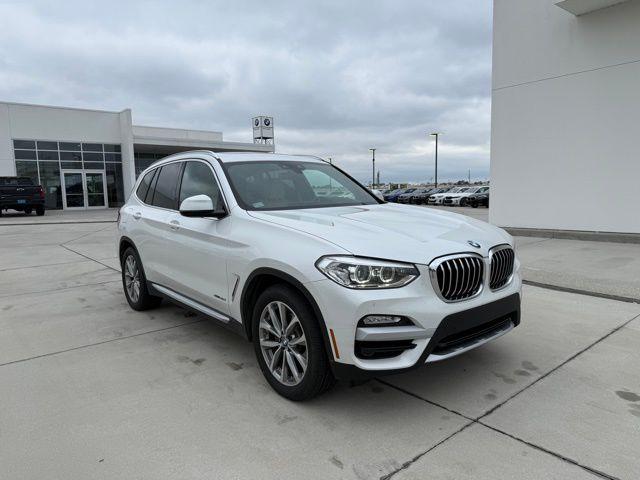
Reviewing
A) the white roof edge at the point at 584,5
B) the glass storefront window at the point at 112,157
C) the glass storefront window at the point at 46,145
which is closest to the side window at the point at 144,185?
the white roof edge at the point at 584,5

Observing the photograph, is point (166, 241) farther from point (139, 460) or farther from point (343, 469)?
point (343, 469)

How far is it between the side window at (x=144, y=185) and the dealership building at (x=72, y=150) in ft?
77.1

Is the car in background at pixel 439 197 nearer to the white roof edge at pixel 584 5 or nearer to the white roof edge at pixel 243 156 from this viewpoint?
the white roof edge at pixel 584 5

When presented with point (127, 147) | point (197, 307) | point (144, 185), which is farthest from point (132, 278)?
point (127, 147)

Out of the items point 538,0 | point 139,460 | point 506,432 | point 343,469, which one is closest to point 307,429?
point 343,469

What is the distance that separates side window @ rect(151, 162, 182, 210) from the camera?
480cm

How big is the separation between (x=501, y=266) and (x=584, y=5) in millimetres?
10094

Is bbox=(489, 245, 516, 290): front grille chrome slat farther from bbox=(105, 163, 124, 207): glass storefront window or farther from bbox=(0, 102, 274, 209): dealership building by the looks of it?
bbox=(105, 163, 124, 207): glass storefront window

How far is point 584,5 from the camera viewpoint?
10.6m

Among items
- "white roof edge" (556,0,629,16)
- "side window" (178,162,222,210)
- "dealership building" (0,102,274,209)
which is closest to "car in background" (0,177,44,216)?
"dealership building" (0,102,274,209)

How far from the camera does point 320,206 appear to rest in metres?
4.07

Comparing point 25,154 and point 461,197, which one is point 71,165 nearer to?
point 25,154

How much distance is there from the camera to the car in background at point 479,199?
34812 millimetres

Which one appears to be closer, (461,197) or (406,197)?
(461,197)
